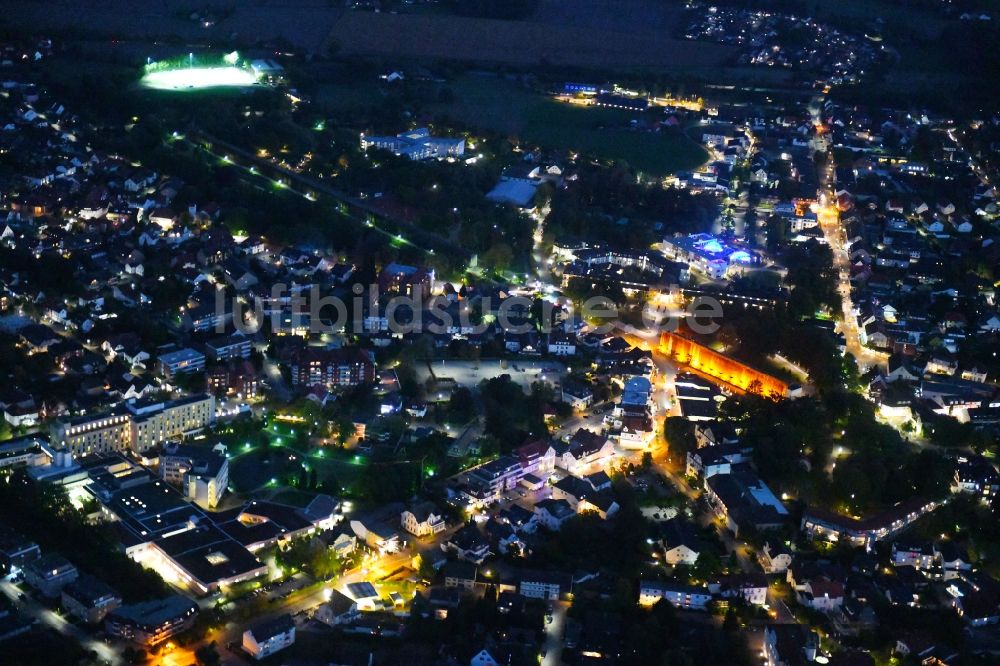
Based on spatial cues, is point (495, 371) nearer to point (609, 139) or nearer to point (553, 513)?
point (553, 513)

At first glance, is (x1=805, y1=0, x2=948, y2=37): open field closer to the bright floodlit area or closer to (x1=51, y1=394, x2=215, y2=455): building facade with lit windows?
the bright floodlit area

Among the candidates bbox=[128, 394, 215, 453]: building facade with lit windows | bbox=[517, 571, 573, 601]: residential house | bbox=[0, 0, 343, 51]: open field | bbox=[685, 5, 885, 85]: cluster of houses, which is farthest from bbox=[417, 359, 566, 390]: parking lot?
bbox=[685, 5, 885, 85]: cluster of houses

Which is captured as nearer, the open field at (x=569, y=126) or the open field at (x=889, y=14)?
→ the open field at (x=569, y=126)

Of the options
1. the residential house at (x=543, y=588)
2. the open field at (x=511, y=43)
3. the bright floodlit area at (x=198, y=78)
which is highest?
the open field at (x=511, y=43)

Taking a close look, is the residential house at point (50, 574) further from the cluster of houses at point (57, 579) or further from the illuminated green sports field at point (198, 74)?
the illuminated green sports field at point (198, 74)

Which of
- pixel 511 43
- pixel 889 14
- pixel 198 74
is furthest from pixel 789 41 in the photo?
pixel 198 74

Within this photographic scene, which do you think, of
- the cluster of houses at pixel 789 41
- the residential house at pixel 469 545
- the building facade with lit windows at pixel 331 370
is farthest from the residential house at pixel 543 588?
the cluster of houses at pixel 789 41
